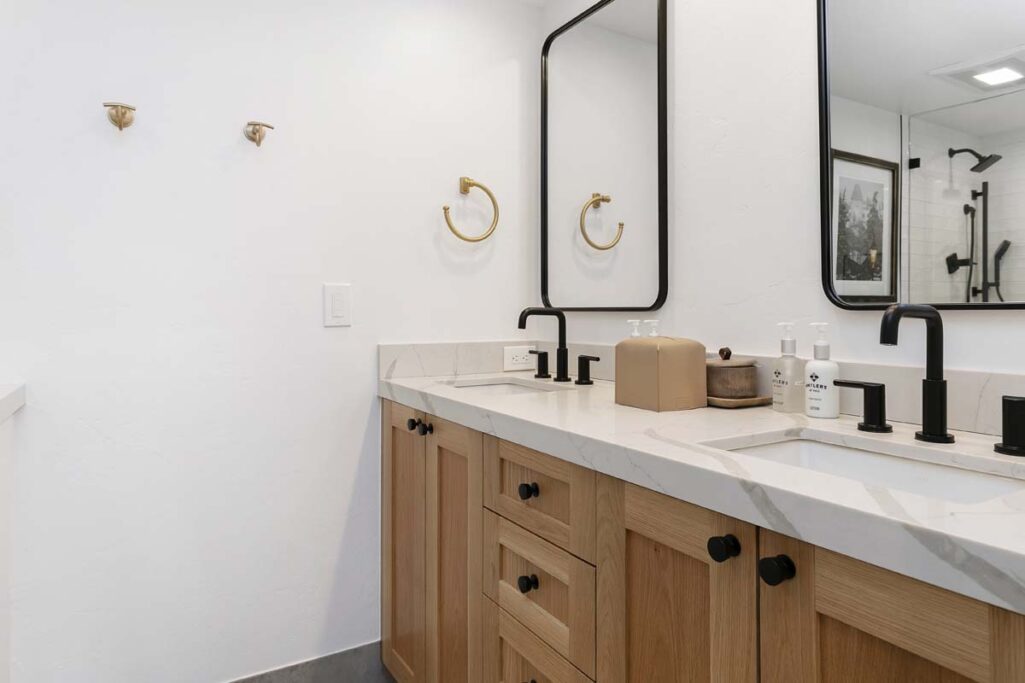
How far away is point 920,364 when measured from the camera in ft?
3.56

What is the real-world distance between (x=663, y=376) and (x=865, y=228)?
461 mm

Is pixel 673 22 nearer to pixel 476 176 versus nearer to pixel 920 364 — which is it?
pixel 476 176

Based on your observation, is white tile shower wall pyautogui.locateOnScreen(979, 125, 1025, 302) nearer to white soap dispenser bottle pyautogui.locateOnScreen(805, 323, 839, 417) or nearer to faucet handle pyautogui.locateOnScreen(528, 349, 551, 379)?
white soap dispenser bottle pyautogui.locateOnScreen(805, 323, 839, 417)

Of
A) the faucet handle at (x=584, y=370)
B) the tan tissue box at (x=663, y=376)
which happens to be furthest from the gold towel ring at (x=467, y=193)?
the tan tissue box at (x=663, y=376)

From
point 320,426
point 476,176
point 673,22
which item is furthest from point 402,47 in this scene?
point 320,426

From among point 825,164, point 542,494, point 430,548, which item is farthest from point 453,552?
point 825,164

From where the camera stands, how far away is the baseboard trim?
1.62 meters

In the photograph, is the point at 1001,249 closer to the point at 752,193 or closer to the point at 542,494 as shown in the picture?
the point at 752,193

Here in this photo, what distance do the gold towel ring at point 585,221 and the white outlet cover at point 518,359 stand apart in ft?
1.30

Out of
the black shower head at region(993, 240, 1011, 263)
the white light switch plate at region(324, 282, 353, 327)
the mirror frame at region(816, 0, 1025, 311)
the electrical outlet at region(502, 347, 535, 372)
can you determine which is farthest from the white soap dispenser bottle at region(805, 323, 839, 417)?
the white light switch plate at region(324, 282, 353, 327)

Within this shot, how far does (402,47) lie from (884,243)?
138 centimetres

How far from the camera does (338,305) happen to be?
171 centimetres

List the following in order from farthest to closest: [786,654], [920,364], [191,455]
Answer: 1. [191,455]
2. [920,364]
3. [786,654]

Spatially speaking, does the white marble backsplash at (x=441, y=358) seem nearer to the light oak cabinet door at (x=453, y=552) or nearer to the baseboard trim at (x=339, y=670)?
the light oak cabinet door at (x=453, y=552)
